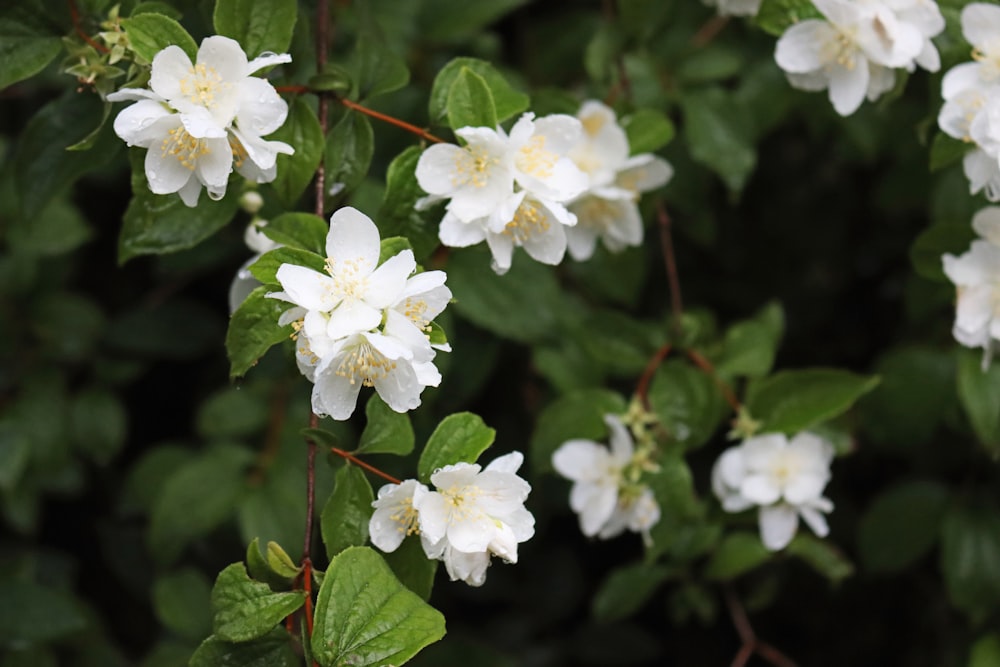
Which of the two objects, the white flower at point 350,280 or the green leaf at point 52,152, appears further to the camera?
the green leaf at point 52,152

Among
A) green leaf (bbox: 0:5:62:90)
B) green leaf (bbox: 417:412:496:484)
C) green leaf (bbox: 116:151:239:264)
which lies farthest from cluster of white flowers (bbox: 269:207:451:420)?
green leaf (bbox: 0:5:62:90)

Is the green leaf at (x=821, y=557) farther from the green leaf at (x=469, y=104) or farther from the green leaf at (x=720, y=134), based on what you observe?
the green leaf at (x=469, y=104)

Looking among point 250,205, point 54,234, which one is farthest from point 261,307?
point 54,234

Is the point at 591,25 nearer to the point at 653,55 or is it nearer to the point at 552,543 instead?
the point at 653,55

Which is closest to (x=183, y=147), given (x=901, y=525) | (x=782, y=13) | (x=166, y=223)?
(x=166, y=223)

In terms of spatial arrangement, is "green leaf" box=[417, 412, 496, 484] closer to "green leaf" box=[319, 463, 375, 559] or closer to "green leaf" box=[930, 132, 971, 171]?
"green leaf" box=[319, 463, 375, 559]

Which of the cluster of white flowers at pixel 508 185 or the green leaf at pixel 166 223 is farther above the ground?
the cluster of white flowers at pixel 508 185

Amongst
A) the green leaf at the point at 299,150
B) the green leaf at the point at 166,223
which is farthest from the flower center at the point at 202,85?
the green leaf at the point at 166,223

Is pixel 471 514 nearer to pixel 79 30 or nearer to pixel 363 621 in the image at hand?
pixel 363 621
